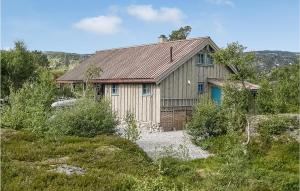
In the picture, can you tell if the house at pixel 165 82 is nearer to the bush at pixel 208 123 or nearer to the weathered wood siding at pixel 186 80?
the weathered wood siding at pixel 186 80

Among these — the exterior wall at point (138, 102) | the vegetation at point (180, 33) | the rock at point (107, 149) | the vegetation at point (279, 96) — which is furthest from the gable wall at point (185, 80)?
the vegetation at point (180, 33)

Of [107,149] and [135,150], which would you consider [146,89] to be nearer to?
[135,150]

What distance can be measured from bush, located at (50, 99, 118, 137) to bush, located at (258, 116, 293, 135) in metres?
5.90

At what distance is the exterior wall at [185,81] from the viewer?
80.3 feet

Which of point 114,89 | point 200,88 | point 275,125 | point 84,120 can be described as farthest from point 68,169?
point 114,89

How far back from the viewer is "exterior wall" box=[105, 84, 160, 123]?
24.3 metres

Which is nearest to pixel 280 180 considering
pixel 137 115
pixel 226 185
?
pixel 226 185

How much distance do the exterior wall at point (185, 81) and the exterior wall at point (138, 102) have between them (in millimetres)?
637

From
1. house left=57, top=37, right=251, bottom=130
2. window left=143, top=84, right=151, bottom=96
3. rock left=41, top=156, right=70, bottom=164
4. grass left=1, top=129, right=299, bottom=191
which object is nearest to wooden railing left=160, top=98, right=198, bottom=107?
house left=57, top=37, right=251, bottom=130

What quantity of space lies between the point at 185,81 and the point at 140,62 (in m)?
3.77

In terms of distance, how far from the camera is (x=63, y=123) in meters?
16.1

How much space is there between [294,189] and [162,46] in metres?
18.4

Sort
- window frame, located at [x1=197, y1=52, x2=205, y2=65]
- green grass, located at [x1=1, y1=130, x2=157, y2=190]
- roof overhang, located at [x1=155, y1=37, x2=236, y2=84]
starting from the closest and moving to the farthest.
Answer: green grass, located at [x1=1, y1=130, x2=157, y2=190], roof overhang, located at [x1=155, y1=37, x2=236, y2=84], window frame, located at [x1=197, y1=52, x2=205, y2=65]

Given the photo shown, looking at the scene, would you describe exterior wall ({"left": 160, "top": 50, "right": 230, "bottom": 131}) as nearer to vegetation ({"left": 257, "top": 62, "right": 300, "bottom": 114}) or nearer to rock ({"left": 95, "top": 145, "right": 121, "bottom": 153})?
vegetation ({"left": 257, "top": 62, "right": 300, "bottom": 114})
